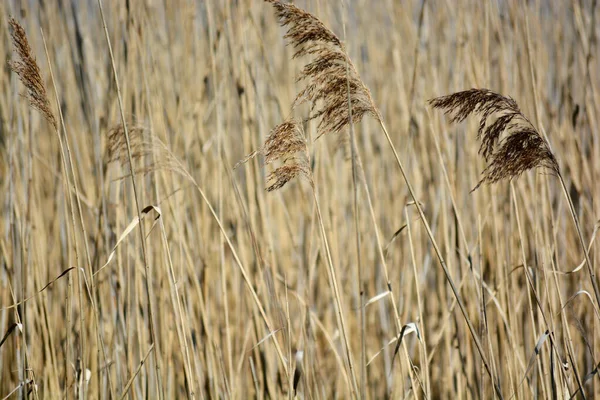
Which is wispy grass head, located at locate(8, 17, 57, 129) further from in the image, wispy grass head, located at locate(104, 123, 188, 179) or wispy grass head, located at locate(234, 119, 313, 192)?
wispy grass head, located at locate(234, 119, 313, 192)

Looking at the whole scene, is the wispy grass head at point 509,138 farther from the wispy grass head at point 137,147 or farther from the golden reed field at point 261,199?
the wispy grass head at point 137,147

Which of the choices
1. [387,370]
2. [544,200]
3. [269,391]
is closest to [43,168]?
[269,391]

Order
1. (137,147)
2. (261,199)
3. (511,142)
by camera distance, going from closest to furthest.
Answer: (511,142) → (137,147) → (261,199)

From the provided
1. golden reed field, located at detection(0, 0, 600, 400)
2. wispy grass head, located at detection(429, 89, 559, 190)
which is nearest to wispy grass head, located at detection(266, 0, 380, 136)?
wispy grass head, located at detection(429, 89, 559, 190)

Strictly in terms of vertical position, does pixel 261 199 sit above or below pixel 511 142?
above

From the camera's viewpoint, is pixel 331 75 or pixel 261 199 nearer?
pixel 331 75

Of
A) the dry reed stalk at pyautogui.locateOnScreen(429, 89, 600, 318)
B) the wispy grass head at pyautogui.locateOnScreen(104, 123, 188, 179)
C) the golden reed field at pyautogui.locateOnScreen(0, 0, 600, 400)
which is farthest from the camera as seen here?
the golden reed field at pyautogui.locateOnScreen(0, 0, 600, 400)

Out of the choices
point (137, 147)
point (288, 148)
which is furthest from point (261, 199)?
point (288, 148)

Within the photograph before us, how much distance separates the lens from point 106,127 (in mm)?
1771

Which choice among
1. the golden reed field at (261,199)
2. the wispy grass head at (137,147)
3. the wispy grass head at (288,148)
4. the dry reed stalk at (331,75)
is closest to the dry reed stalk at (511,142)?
the dry reed stalk at (331,75)

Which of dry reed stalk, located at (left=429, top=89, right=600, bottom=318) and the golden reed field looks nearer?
dry reed stalk, located at (left=429, top=89, right=600, bottom=318)

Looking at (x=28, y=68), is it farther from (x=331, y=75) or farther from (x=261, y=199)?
(x=261, y=199)

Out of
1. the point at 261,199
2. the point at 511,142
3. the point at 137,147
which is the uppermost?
the point at 137,147

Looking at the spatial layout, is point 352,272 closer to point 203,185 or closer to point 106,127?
point 203,185
